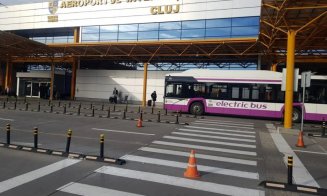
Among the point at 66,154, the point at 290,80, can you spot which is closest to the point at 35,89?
the point at 290,80

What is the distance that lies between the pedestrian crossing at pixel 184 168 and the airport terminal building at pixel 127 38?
1878 centimetres

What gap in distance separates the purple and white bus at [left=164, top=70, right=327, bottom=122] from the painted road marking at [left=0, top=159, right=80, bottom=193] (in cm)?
1669

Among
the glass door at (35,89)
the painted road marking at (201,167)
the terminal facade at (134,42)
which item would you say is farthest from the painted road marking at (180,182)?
the glass door at (35,89)

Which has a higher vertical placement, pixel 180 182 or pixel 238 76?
pixel 238 76

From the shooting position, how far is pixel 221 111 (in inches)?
942

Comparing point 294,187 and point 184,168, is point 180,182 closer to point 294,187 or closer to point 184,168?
point 184,168

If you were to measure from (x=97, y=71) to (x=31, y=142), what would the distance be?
33.1m

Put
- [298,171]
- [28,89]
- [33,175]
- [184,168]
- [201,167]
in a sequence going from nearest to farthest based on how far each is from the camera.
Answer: [33,175], [184,168], [201,167], [298,171], [28,89]


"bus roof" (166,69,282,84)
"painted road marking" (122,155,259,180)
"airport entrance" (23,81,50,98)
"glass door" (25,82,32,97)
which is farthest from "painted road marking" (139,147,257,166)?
"glass door" (25,82,32,97)

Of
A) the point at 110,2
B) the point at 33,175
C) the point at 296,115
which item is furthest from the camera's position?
the point at 110,2

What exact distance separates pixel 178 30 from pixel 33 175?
33015mm

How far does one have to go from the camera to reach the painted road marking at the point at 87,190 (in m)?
6.22

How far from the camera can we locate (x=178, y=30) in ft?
126

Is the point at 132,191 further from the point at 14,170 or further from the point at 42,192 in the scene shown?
the point at 14,170
